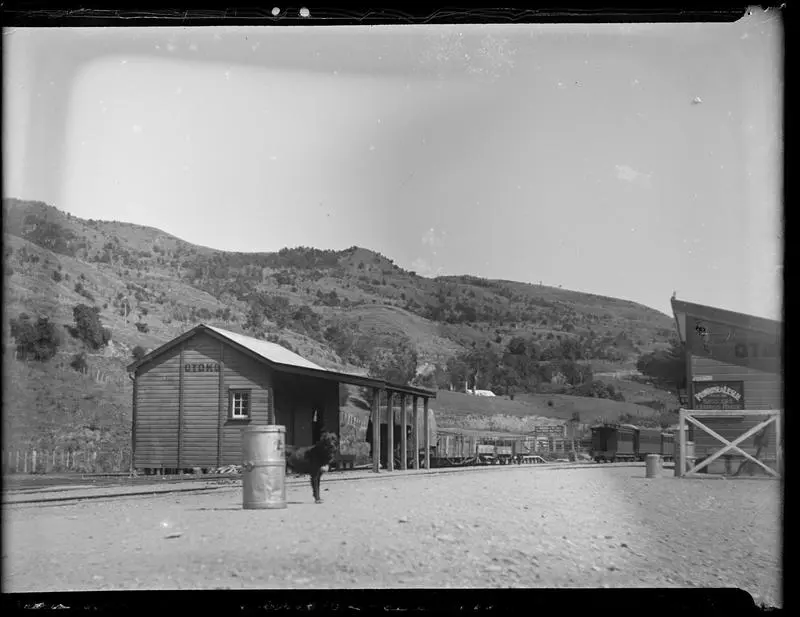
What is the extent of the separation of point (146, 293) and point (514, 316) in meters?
4.04

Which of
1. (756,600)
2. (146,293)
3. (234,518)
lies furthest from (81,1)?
(756,600)

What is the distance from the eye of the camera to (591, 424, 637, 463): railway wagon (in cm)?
1355

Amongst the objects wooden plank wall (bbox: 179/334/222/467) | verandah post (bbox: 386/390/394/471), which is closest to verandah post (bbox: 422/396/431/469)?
verandah post (bbox: 386/390/394/471)

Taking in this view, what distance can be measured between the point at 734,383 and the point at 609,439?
4342 millimetres

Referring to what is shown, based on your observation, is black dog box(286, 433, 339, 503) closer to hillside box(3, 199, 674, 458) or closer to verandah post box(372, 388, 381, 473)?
hillside box(3, 199, 674, 458)

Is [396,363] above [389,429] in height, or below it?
above

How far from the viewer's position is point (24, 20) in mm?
8320

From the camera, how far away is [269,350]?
10.3 meters

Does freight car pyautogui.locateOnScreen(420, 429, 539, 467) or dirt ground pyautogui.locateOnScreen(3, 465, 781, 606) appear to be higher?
freight car pyautogui.locateOnScreen(420, 429, 539, 467)

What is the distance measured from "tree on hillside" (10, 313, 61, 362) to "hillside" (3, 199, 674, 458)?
0.12 m

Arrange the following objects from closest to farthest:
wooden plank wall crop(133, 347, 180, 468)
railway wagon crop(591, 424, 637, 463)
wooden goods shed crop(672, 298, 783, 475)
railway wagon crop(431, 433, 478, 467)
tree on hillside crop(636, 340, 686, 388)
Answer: wooden goods shed crop(672, 298, 783, 475)
wooden plank wall crop(133, 347, 180, 468)
tree on hillside crop(636, 340, 686, 388)
railway wagon crop(591, 424, 637, 463)
railway wagon crop(431, 433, 478, 467)

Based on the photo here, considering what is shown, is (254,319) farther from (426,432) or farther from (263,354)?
(426,432)

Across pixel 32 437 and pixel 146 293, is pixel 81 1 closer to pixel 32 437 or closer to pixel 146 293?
pixel 146 293

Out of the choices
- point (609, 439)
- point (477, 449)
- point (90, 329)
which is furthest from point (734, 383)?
point (90, 329)
